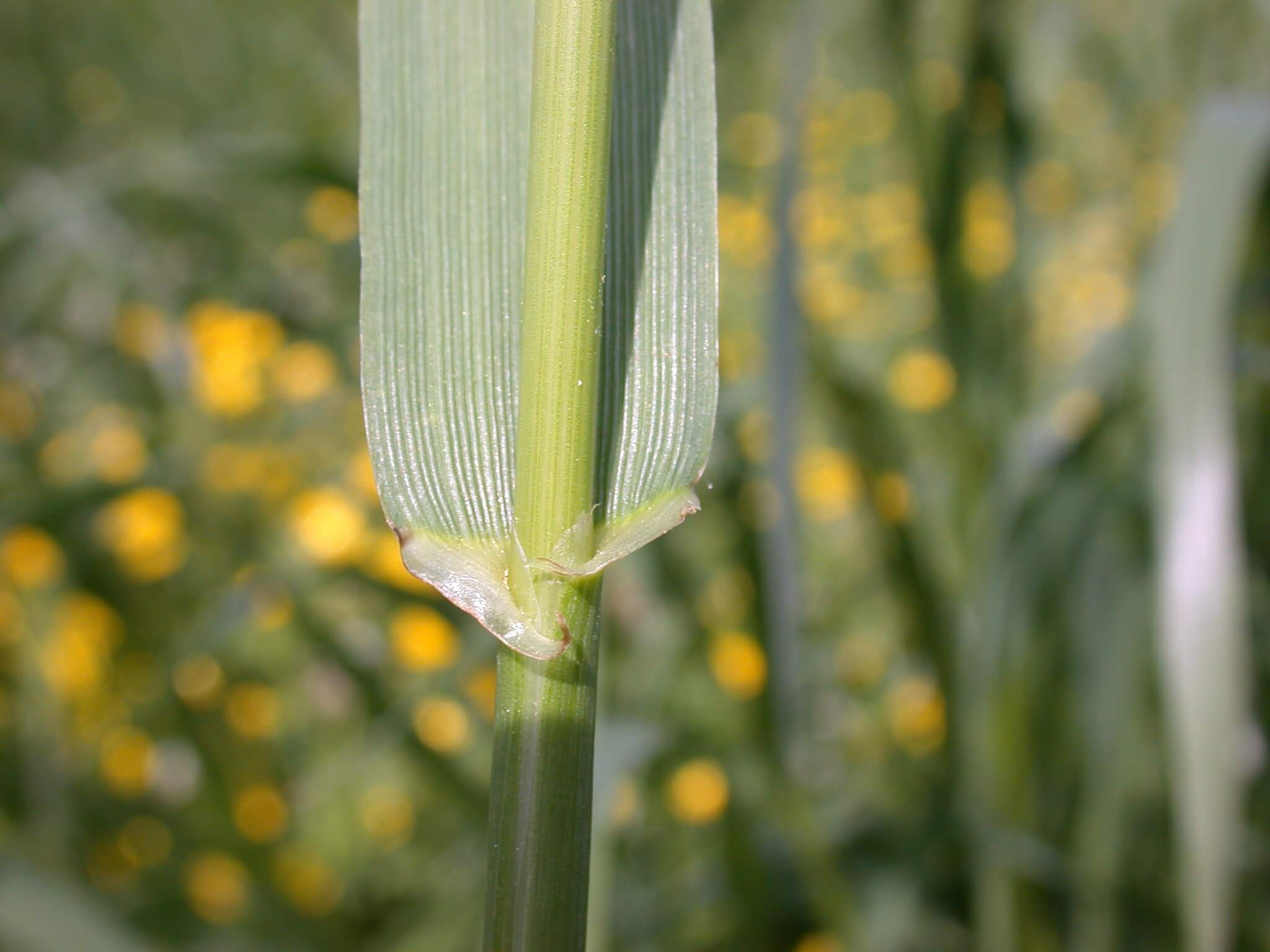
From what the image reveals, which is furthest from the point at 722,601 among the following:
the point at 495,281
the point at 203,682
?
the point at 495,281

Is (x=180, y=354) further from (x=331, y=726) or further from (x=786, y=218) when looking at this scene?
(x=786, y=218)

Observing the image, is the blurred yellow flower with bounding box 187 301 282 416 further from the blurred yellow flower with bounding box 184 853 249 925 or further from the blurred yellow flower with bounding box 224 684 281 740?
the blurred yellow flower with bounding box 184 853 249 925

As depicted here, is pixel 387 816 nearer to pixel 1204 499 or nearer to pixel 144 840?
pixel 144 840

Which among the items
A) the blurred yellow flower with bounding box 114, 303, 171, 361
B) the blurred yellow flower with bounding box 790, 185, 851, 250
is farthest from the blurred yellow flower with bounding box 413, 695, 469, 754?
the blurred yellow flower with bounding box 790, 185, 851, 250

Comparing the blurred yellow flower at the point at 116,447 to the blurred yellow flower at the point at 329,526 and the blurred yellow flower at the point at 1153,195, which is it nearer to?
the blurred yellow flower at the point at 329,526

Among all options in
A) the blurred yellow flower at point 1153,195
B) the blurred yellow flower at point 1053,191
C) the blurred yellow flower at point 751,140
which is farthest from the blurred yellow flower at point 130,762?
the blurred yellow flower at point 1053,191

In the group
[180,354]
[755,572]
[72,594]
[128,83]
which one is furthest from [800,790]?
[128,83]
